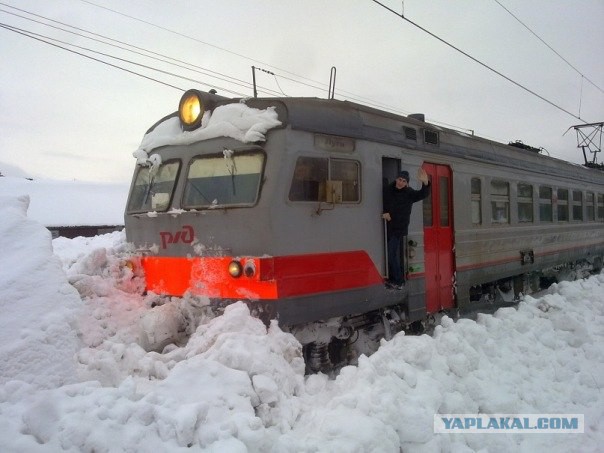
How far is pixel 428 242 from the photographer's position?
6.95 metres

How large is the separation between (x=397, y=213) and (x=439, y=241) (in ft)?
5.02

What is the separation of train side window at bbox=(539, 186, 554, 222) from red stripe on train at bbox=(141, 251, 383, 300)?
639 centimetres

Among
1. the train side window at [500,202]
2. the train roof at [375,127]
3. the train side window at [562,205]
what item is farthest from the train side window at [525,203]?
the train side window at [562,205]

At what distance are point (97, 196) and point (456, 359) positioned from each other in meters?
31.0

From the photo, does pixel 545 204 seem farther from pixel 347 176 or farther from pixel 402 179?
pixel 347 176

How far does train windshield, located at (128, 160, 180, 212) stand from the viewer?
5703 millimetres

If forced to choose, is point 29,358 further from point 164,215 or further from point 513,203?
point 513,203

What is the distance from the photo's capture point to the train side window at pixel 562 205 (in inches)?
460

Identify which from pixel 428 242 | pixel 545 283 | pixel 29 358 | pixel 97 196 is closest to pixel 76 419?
pixel 29 358

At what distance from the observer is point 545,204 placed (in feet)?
35.7

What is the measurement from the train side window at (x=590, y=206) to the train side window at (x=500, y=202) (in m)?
5.79

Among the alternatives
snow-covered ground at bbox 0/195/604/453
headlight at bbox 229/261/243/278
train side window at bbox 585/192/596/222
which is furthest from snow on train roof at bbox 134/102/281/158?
train side window at bbox 585/192/596/222

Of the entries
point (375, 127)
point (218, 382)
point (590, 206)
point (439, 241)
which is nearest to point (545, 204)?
point (590, 206)

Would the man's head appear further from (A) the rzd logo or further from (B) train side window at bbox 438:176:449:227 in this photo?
(A) the rzd logo
